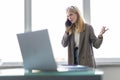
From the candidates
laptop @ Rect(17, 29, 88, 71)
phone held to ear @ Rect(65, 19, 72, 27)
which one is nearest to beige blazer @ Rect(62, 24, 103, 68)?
phone held to ear @ Rect(65, 19, 72, 27)

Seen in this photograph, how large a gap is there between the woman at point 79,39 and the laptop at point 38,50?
136cm

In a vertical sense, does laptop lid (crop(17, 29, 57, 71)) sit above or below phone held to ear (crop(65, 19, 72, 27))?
below

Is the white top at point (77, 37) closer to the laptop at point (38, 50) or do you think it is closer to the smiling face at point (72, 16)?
the smiling face at point (72, 16)

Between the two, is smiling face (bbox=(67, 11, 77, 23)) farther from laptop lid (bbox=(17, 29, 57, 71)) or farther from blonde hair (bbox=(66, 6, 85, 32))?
laptop lid (bbox=(17, 29, 57, 71))

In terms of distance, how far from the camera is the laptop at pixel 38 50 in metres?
1.53

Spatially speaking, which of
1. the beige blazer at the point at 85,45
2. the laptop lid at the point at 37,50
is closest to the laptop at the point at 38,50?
the laptop lid at the point at 37,50

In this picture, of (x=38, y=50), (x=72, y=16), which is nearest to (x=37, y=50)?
(x=38, y=50)

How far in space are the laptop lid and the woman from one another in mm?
1408

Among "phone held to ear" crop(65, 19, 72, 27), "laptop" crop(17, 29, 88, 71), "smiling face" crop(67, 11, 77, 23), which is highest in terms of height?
"smiling face" crop(67, 11, 77, 23)

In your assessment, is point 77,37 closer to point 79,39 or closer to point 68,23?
point 79,39

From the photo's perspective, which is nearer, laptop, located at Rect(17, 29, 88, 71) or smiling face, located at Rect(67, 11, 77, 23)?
laptop, located at Rect(17, 29, 88, 71)

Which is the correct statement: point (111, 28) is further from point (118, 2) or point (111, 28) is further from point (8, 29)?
point (8, 29)

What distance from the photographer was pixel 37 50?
5.14 feet

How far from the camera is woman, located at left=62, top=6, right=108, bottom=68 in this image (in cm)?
298
